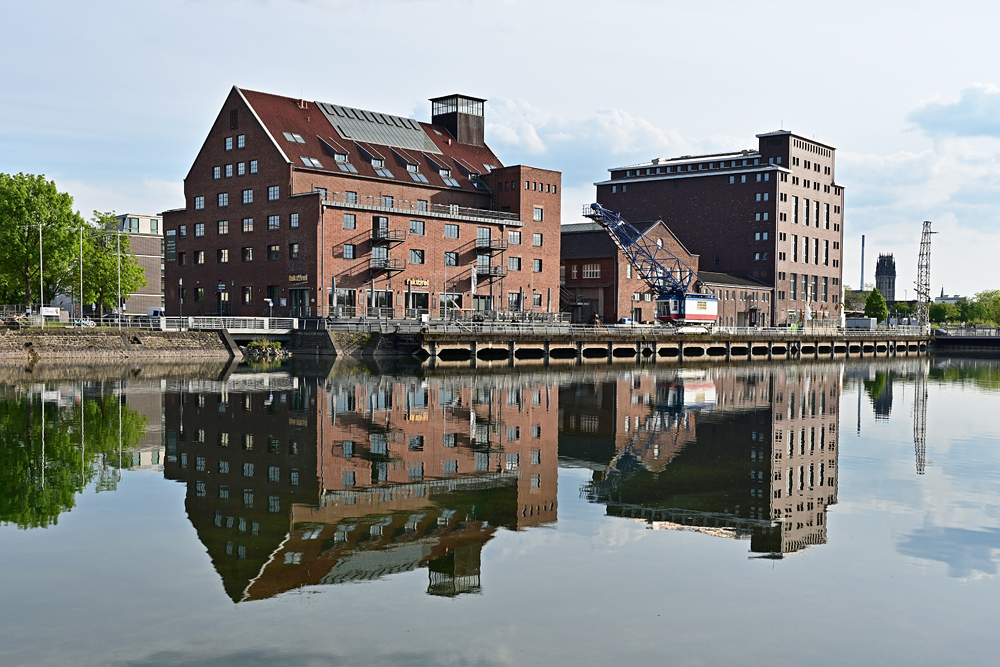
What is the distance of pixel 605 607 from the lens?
11.5 meters

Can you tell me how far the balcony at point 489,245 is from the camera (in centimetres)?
8325

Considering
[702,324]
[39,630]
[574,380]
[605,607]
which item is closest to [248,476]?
[39,630]

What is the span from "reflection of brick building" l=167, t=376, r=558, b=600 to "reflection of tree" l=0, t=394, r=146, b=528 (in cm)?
161

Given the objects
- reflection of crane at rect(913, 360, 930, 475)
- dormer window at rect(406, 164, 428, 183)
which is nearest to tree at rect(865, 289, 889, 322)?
dormer window at rect(406, 164, 428, 183)

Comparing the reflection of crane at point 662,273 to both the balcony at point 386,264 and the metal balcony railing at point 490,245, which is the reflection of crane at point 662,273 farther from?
the balcony at point 386,264

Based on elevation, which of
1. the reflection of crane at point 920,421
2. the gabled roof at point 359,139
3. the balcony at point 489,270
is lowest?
the reflection of crane at point 920,421

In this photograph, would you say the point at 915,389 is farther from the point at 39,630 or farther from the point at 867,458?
the point at 39,630

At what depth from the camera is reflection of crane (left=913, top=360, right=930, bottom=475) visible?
24.9 meters

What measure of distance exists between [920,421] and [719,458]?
14.1 metres

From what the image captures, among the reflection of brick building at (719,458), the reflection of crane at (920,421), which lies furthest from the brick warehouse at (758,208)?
the reflection of brick building at (719,458)

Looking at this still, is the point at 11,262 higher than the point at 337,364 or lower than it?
higher

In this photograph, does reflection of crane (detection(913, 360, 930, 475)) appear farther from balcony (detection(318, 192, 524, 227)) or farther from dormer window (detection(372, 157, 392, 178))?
dormer window (detection(372, 157, 392, 178))

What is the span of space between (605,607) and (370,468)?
10.3 metres

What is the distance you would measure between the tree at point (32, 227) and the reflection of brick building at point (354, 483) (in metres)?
40.0
